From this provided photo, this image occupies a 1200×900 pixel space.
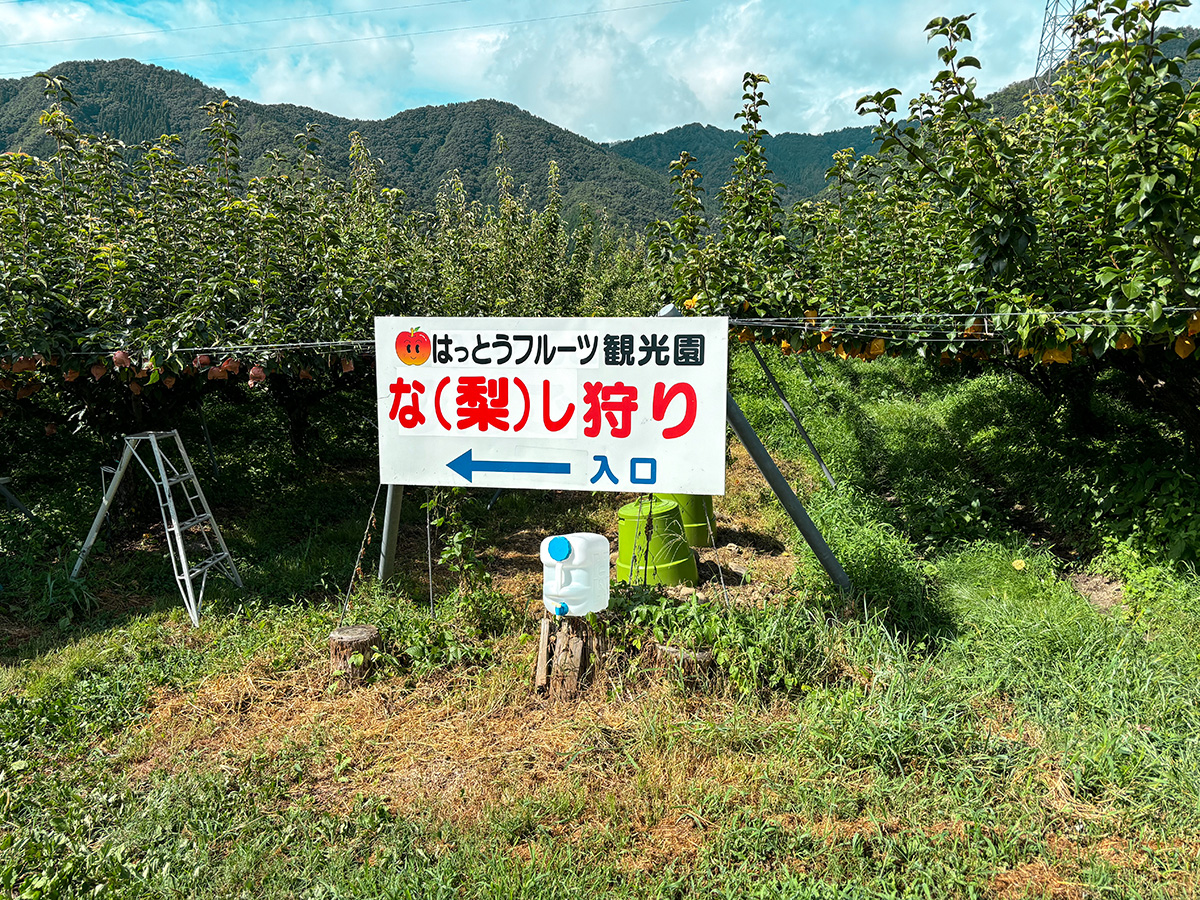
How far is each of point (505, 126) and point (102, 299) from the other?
73.5 meters

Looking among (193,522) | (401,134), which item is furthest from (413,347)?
(401,134)

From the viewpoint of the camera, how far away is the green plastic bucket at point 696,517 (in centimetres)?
586

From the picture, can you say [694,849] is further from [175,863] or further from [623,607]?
[175,863]

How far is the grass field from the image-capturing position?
8.68 feet

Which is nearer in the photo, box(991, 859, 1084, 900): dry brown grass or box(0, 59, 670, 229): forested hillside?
box(991, 859, 1084, 900): dry brown grass

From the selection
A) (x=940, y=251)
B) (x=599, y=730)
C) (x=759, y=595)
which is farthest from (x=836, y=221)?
(x=599, y=730)

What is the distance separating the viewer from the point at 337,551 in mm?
5953

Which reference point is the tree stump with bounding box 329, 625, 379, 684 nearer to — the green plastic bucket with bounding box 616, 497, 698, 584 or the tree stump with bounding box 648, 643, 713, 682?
the tree stump with bounding box 648, 643, 713, 682

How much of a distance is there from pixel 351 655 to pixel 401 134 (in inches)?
2916

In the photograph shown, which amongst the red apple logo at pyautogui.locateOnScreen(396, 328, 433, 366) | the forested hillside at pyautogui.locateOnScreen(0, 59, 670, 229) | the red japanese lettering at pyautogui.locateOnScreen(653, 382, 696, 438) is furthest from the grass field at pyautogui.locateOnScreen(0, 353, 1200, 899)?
the forested hillside at pyautogui.locateOnScreen(0, 59, 670, 229)

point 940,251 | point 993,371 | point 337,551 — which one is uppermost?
point 940,251

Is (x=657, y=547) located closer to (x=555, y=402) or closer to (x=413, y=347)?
(x=555, y=402)

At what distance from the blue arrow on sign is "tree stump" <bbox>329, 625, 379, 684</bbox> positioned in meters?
1.11

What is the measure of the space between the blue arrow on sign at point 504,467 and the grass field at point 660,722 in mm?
539
